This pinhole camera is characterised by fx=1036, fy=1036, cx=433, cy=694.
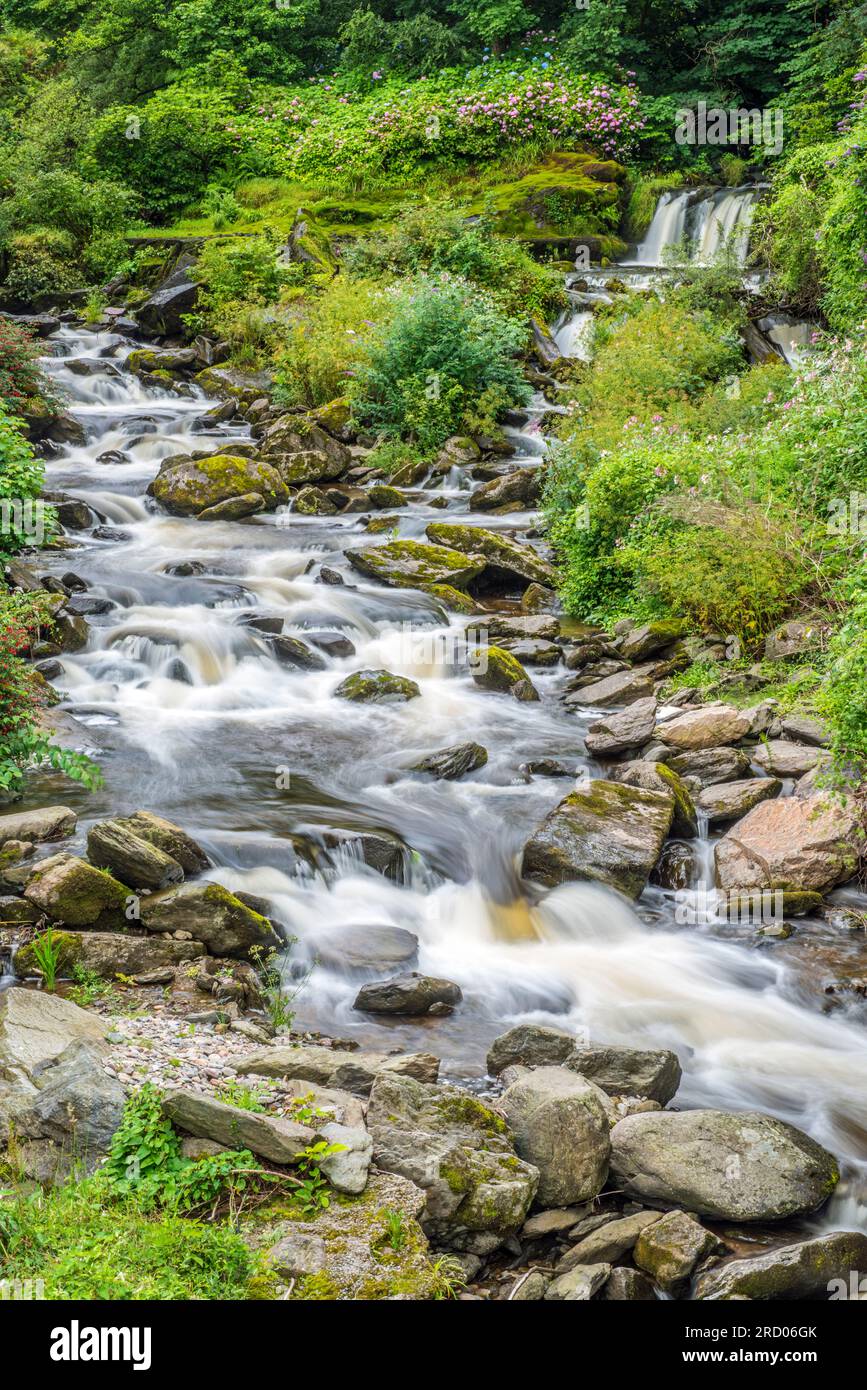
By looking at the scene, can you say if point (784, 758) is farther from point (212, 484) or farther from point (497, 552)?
point (212, 484)

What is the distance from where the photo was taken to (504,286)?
20688mm

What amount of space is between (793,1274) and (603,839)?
3.84 meters

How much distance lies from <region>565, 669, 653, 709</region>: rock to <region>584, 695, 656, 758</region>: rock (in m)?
0.74

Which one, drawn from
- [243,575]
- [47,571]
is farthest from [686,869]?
[47,571]

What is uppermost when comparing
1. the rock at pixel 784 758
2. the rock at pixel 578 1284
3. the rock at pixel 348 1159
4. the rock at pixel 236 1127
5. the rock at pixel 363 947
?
the rock at pixel 236 1127

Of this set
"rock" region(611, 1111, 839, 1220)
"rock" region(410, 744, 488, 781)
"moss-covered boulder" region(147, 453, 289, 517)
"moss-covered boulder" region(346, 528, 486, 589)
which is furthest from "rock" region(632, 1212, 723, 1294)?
"moss-covered boulder" region(147, 453, 289, 517)

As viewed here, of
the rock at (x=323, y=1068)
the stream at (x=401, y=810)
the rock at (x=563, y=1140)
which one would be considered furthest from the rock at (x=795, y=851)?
the rock at (x=323, y=1068)

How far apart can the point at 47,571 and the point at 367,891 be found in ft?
24.0

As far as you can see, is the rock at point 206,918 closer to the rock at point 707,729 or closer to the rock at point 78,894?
the rock at point 78,894

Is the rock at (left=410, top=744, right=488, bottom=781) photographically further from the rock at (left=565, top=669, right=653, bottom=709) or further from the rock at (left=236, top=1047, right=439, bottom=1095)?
the rock at (left=236, top=1047, right=439, bottom=1095)

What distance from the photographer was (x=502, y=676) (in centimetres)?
1099

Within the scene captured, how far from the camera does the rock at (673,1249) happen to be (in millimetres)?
4215

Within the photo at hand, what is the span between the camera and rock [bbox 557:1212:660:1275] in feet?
14.1

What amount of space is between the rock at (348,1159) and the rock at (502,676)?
6.95m
